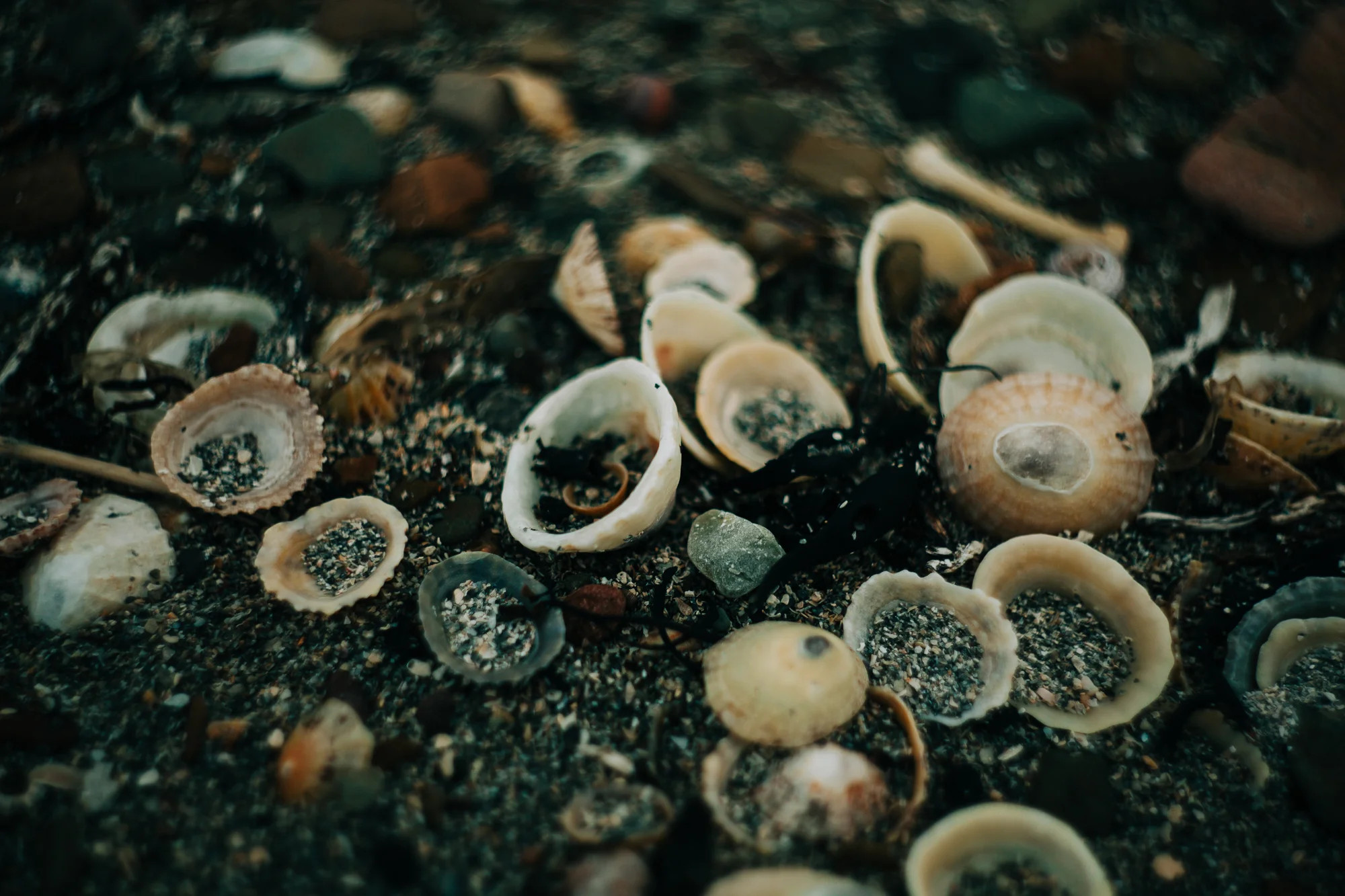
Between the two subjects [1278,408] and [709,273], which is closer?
[1278,408]

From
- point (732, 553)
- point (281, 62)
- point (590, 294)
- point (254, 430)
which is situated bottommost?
point (732, 553)

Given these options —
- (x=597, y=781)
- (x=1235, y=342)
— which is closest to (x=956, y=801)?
(x=597, y=781)

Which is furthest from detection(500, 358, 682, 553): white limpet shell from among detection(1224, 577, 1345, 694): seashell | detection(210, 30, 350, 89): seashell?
detection(210, 30, 350, 89): seashell

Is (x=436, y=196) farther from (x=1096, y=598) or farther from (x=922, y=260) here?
(x=1096, y=598)

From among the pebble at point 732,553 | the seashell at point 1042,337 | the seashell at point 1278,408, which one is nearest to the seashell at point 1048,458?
the seashell at point 1042,337

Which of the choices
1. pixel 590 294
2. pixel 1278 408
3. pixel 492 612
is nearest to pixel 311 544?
pixel 492 612

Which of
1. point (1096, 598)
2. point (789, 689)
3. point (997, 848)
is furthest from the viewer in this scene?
point (1096, 598)

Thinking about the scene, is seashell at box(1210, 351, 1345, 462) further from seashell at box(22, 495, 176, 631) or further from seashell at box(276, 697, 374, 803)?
seashell at box(22, 495, 176, 631)

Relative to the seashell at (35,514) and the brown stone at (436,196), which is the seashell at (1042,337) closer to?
the brown stone at (436,196)
